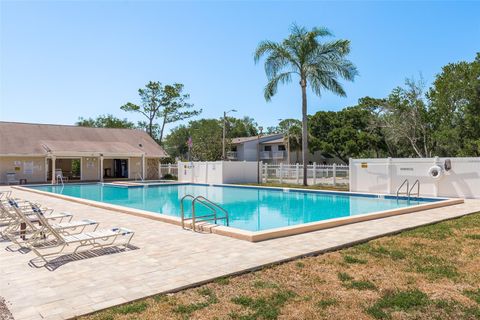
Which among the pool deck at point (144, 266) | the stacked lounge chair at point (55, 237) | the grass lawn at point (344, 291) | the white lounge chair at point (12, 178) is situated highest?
the white lounge chair at point (12, 178)

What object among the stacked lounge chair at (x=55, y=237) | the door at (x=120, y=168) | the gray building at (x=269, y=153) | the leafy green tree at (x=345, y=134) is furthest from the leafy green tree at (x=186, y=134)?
the stacked lounge chair at (x=55, y=237)

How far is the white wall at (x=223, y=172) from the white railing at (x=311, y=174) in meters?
1.07

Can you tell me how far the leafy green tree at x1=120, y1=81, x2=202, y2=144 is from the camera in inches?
1837

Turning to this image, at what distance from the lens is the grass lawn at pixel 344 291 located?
3896 mm

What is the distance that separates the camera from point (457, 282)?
4828mm

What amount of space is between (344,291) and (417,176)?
13114 millimetres

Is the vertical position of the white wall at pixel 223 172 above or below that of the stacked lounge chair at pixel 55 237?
above

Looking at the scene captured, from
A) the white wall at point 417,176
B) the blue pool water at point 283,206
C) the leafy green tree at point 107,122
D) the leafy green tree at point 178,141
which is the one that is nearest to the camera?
the blue pool water at point 283,206

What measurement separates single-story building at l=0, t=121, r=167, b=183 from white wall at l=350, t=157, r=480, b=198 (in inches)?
773

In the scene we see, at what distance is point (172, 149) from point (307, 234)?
5825 centimetres

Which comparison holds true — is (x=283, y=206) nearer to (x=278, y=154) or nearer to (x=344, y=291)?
(x=344, y=291)

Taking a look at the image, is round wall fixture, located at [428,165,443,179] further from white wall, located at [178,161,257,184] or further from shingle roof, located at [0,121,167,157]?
shingle roof, located at [0,121,167,157]

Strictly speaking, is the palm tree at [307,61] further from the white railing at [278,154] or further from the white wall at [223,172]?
the white railing at [278,154]

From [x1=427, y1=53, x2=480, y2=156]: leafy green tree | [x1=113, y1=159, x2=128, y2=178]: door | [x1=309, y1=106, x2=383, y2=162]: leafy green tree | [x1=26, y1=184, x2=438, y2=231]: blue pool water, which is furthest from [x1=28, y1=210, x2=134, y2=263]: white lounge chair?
[x1=309, y1=106, x2=383, y2=162]: leafy green tree
